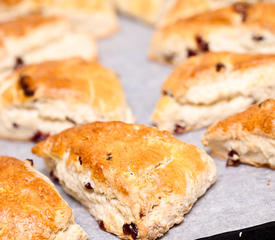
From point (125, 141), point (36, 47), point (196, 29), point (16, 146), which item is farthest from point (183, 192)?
point (36, 47)

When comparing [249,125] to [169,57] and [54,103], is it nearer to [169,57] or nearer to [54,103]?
[54,103]

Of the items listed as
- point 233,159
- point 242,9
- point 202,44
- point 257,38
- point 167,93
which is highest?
point 242,9

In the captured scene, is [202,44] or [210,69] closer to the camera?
[210,69]

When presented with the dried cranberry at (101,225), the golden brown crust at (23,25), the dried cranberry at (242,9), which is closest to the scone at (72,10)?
the golden brown crust at (23,25)

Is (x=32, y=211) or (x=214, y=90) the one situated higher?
(x=214, y=90)

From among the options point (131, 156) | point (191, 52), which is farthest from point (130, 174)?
point (191, 52)

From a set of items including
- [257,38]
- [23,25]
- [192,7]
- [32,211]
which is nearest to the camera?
[32,211]

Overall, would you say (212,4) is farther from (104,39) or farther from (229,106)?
(229,106)
